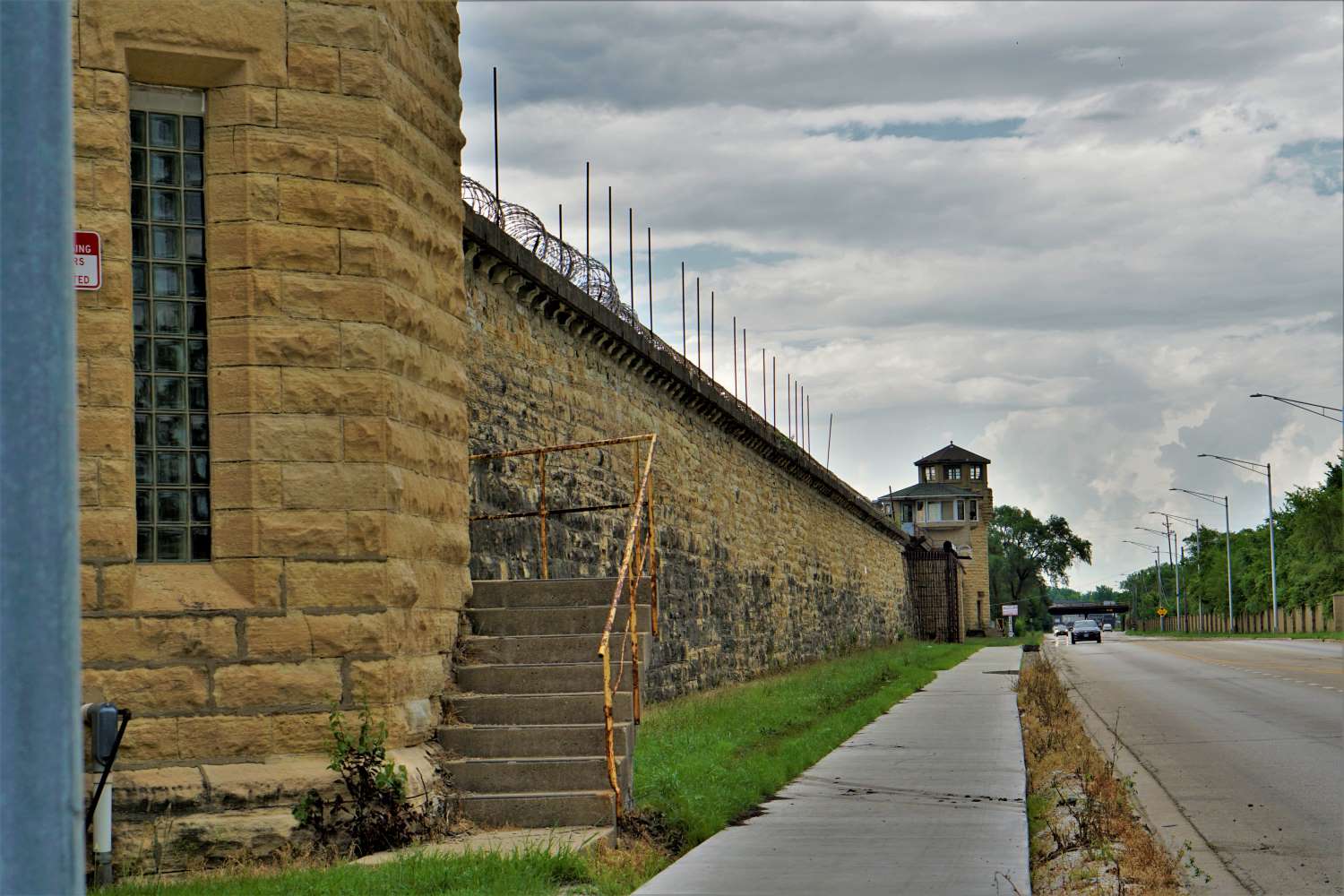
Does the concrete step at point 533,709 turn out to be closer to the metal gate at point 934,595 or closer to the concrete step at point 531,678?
the concrete step at point 531,678

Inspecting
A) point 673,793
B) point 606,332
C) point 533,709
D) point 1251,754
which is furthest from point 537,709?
point 606,332

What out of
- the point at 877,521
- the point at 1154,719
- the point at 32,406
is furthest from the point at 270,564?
the point at 877,521

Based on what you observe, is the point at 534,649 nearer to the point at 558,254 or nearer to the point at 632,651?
the point at 632,651

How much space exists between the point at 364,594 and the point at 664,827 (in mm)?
2668

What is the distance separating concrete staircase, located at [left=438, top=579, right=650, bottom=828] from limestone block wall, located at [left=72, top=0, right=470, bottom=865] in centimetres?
56

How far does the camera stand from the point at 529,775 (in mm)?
10078

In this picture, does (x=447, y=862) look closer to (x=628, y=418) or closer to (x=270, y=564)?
(x=270, y=564)

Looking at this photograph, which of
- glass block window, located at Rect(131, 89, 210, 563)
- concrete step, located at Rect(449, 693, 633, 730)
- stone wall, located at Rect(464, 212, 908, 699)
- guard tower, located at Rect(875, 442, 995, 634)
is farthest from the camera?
guard tower, located at Rect(875, 442, 995, 634)

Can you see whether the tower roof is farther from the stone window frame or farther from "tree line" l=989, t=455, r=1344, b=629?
the stone window frame

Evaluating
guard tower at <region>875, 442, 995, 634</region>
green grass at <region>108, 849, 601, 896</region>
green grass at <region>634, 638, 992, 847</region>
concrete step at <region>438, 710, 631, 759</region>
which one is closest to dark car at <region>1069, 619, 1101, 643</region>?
guard tower at <region>875, 442, 995, 634</region>

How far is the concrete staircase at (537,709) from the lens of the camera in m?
9.92

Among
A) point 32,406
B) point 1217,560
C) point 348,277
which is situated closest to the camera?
point 32,406

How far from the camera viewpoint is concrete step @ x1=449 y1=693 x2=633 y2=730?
10.6 metres

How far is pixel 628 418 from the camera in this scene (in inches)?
855
